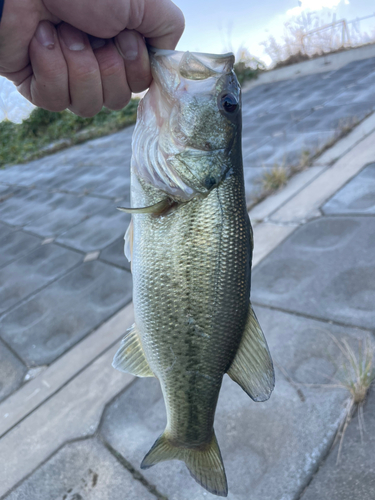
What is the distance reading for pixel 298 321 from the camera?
273 centimetres

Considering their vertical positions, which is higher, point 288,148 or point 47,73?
point 47,73

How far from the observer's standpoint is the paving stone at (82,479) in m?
1.99

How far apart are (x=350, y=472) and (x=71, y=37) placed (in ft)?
7.28

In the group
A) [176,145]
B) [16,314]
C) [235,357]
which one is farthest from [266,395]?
[16,314]

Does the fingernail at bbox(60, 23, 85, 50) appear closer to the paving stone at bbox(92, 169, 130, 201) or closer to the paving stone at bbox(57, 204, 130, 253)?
the paving stone at bbox(57, 204, 130, 253)

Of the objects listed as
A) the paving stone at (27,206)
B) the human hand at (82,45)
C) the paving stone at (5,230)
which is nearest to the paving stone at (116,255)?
the paving stone at (5,230)

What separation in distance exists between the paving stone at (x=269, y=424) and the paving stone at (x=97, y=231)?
245 centimetres

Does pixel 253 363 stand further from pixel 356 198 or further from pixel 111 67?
pixel 356 198

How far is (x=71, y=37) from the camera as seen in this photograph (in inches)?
54.3

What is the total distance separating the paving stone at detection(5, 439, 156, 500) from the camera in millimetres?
1988

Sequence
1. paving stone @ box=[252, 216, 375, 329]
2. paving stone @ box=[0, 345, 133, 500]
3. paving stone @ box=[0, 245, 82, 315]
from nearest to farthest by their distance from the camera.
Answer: paving stone @ box=[0, 345, 133, 500] → paving stone @ box=[252, 216, 375, 329] → paving stone @ box=[0, 245, 82, 315]

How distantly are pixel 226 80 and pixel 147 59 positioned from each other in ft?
1.09

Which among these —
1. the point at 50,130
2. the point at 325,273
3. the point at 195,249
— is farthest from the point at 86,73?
the point at 50,130

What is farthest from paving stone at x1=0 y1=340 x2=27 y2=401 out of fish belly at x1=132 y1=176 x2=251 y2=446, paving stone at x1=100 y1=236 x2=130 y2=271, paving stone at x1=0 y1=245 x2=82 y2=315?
fish belly at x1=132 y1=176 x2=251 y2=446
